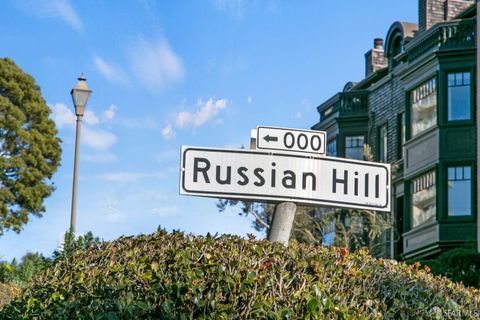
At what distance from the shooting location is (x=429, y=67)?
115 feet

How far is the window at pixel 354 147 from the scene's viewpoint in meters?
42.0

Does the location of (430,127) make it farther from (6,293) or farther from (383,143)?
(6,293)

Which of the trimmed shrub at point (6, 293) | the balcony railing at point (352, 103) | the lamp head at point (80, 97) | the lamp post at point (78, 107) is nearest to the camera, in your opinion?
the trimmed shrub at point (6, 293)

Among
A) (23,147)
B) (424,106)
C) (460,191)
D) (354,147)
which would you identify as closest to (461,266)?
(460,191)

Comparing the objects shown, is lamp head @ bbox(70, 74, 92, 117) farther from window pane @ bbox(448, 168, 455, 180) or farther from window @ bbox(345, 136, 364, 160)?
window @ bbox(345, 136, 364, 160)

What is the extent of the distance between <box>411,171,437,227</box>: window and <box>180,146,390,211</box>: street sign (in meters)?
25.4

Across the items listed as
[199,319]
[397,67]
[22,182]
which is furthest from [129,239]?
[22,182]

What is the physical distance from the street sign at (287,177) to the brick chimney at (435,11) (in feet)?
97.5

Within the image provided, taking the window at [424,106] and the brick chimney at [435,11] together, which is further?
the brick chimney at [435,11]

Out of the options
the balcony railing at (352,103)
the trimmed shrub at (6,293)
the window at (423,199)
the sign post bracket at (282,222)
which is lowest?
the trimmed shrub at (6,293)

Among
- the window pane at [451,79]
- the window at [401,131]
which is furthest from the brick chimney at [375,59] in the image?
the window pane at [451,79]

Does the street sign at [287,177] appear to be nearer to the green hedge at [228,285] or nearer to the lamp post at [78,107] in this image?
the green hedge at [228,285]

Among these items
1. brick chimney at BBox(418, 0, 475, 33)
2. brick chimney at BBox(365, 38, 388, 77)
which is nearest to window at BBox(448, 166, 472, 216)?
brick chimney at BBox(418, 0, 475, 33)

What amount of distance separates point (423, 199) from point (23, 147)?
2705cm
